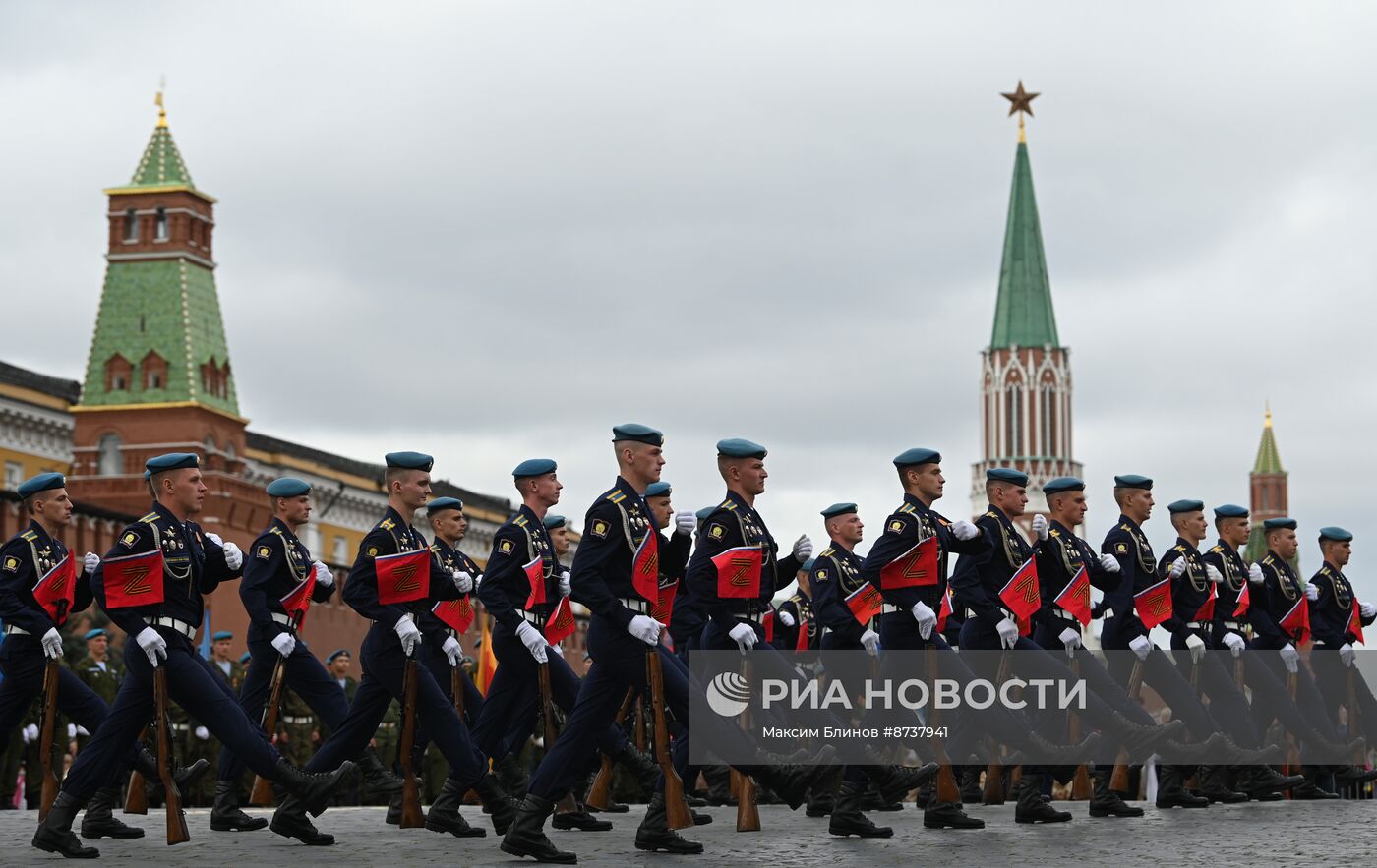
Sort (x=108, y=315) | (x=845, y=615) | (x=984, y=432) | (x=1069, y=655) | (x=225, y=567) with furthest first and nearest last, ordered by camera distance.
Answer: (x=984, y=432) → (x=108, y=315) → (x=845, y=615) → (x=1069, y=655) → (x=225, y=567)

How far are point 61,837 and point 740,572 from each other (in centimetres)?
430

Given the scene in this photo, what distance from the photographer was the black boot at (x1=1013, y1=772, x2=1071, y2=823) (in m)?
13.5

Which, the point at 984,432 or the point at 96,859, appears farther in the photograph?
the point at 984,432

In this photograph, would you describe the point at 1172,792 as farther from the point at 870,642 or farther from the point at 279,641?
the point at 279,641

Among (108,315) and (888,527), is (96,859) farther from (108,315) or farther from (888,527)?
(108,315)

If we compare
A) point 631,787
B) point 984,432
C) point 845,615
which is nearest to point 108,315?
point 631,787

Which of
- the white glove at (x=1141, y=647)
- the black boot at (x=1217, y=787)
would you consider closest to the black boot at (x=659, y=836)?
the white glove at (x=1141, y=647)

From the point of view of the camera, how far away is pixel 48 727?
12.9 meters

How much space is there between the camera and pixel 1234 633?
1633 centimetres

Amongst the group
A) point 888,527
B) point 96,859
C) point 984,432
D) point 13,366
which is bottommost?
point 96,859

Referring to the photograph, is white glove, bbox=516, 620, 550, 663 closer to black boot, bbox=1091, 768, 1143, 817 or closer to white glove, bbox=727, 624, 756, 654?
white glove, bbox=727, 624, 756, 654

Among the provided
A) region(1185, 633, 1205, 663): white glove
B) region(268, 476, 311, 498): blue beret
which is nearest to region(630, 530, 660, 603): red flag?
region(268, 476, 311, 498): blue beret

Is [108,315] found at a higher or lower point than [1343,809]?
higher

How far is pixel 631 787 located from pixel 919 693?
8866 millimetres
